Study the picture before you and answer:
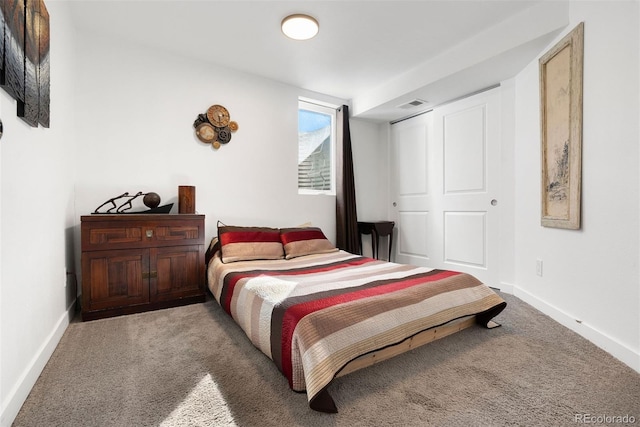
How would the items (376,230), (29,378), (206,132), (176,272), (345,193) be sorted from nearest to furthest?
(29,378) < (176,272) < (206,132) < (345,193) < (376,230)

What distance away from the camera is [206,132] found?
121 inches

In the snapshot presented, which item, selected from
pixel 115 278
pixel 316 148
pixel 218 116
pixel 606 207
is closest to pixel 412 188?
pixel 316 148

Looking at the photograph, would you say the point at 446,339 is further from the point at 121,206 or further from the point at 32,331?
the point at 121,206

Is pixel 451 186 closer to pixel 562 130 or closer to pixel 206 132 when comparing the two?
pixel 562 130

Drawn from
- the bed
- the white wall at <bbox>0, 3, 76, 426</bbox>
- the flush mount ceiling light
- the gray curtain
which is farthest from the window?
the white wall at <bbox>0, 3, 76, 426</bbox>

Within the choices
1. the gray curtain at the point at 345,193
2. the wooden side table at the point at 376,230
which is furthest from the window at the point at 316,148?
the wooden side table at the point at 376,230

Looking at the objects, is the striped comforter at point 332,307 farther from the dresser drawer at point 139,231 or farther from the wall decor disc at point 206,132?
the wall decor disc at point 206,132

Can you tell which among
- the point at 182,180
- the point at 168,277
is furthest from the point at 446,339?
the point at 182,180

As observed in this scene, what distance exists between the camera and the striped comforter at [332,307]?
1291 millimetres

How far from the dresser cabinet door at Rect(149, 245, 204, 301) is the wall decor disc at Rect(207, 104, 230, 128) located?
137cm

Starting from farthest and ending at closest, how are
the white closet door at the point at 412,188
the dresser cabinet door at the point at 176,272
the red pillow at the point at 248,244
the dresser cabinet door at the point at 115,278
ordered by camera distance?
the white closet door at the point at 412,188 < the red pillow at the point at 248,244 < the dresser cabinet door at the point at 176,272 < the dresser cabinet door at the point at 115,278

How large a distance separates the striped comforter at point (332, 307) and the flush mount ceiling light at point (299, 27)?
2007mm

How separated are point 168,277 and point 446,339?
2.24 metres

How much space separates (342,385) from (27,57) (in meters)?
2.15
